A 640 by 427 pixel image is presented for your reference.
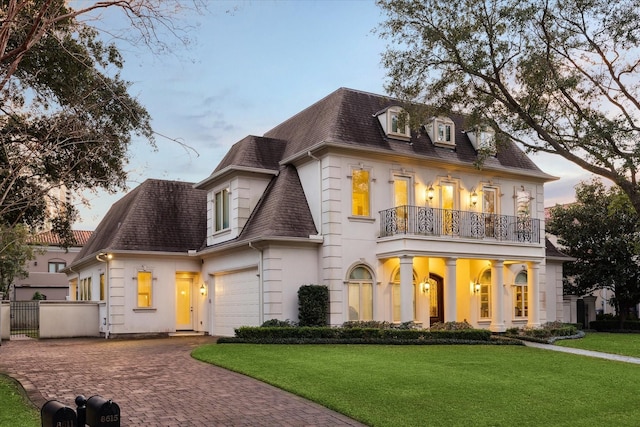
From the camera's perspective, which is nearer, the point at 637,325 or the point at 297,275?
the point at 297,275

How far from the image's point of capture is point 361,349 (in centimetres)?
1806

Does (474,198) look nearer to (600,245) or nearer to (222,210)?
(222,210)

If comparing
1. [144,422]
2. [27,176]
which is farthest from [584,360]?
[27,176]

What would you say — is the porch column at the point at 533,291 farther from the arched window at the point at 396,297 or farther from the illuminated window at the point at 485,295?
the arched window at the point at 396,297

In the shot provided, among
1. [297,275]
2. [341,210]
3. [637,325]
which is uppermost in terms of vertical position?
[341,210]

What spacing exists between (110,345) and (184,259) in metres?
6.31

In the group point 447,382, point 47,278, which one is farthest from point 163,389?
point 47,278

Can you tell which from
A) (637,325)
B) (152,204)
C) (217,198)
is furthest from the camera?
(637,325)

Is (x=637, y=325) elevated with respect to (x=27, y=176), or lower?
lower

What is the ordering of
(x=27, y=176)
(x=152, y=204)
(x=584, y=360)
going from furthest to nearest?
(x=152, y=204), (x=584, y=360), (x=27, y=176)

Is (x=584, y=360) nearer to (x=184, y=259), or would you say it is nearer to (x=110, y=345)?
(x=110, y=345)

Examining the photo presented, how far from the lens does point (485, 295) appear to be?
2608 centimetres

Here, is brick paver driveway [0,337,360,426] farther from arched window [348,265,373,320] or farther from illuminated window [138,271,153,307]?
illuminated window [138,271,153,307]

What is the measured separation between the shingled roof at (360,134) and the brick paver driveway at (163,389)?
30.8ft
